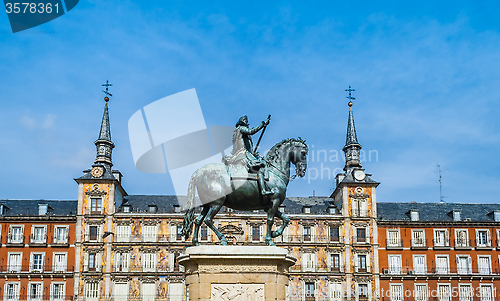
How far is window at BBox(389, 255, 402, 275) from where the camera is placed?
209 feet

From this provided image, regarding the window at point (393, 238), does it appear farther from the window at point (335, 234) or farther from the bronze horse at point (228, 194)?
the bronze horse at point (228, 194)

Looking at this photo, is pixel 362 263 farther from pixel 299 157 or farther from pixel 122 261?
pixel 299 157

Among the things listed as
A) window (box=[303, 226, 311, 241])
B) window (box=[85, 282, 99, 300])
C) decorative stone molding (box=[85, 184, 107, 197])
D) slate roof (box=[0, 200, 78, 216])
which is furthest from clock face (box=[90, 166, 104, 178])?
window (box=[303, 226, 311, 241])

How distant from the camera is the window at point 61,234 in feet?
207

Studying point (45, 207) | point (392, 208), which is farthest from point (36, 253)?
point (392, 208)

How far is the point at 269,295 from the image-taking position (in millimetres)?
14617

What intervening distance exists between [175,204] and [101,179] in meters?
9.03

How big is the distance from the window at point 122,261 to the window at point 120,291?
1556mm

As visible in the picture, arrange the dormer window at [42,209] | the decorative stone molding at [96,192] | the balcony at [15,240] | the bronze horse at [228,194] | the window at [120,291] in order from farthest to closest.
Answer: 1. the dormer window at [42,209]
2. the decorative stone molding at [96,192]
3. the balcony at [15,240]
4. the window at [120,291]
5. the bronze horse at [228,194]

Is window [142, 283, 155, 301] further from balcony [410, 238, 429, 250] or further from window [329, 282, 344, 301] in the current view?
balcony [410, 238, 429, 250]

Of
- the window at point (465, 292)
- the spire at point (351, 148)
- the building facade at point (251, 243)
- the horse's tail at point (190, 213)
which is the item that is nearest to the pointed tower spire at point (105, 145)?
the building facade at point (251, 243)

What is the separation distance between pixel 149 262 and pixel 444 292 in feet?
105

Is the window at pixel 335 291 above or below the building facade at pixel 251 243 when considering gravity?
below

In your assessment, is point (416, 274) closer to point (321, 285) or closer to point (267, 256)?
point (321, 285)
